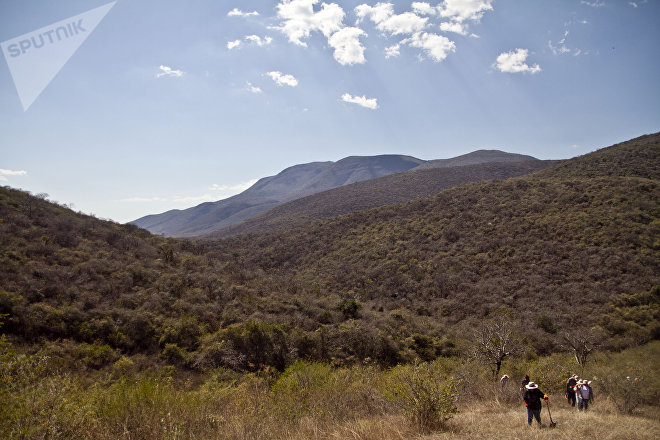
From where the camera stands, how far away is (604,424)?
7441 mm

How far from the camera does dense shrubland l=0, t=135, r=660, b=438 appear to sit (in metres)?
5.71

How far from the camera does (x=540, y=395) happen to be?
7.15 m

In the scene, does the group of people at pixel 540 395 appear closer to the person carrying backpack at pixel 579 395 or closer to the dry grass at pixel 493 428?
the person carrying backpack at pixel 579 395

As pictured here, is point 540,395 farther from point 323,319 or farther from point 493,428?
point 323,319

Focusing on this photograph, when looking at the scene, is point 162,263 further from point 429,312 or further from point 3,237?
point 429,312

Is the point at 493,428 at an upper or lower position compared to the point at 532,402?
upper

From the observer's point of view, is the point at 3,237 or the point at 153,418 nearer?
the point at 153,418

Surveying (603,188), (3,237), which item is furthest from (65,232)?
(603,188)

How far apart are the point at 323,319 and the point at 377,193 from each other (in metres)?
59.2

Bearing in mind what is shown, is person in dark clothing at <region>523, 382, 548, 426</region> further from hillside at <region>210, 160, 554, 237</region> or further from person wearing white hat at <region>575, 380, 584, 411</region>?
hillside at <region>210, 160, 554, 237</region>

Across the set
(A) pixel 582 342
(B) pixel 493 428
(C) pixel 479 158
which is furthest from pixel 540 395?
(C) pixel 479 158

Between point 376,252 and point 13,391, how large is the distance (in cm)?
3420

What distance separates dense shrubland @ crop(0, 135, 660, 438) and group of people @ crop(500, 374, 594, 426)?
144cm

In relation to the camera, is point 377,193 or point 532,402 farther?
point 377,193
